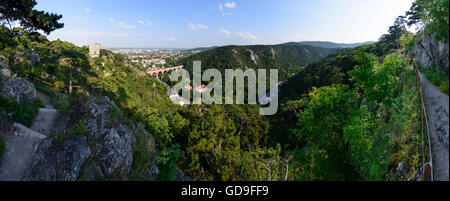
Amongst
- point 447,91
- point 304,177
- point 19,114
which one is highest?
point 447,91

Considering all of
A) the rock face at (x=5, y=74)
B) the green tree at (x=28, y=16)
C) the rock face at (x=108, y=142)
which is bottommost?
the rock face at (x=108, y=142)

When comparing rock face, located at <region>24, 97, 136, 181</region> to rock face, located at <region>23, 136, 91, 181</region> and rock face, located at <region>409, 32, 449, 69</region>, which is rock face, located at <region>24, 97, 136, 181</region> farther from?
rock face, located at <region>409, 32, 449, 69</region>

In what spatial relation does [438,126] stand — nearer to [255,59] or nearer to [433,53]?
[433,53]

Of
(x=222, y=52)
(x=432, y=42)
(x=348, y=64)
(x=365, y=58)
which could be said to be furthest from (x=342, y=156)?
(x=222, y=52)

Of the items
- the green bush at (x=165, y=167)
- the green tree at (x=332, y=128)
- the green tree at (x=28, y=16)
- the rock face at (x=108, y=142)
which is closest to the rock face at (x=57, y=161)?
the rock face at (x=108, y=142)

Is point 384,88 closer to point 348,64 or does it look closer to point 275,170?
point 275,170

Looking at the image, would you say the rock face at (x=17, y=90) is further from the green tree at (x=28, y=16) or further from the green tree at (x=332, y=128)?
the green tree at (x=332, y=128)

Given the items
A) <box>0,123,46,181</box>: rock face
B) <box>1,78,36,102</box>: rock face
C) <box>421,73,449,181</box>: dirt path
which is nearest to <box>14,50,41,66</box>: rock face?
<box>1,78,36,102</box>: rock face
